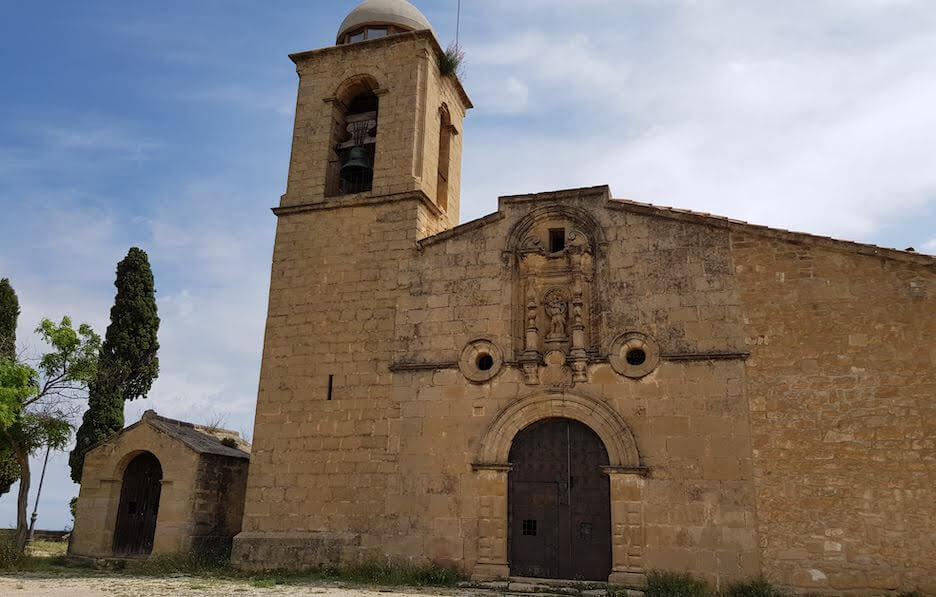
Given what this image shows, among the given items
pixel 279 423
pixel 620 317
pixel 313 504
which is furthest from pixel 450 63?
pixel 313 504

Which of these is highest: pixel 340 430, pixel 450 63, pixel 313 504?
pixel 450 63

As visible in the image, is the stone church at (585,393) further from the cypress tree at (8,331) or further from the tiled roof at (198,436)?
the cypress tree at (8,331)

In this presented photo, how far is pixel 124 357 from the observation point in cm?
1994

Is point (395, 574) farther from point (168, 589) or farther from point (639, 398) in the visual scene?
point (639, 398)

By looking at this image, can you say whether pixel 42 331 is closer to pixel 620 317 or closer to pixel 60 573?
pixel 60 573

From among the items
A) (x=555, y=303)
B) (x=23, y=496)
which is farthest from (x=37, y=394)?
(x=555, y=303)

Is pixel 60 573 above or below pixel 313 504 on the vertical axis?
below

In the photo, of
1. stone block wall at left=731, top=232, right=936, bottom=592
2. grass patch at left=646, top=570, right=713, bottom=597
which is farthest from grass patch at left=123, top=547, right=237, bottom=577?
stone block wall at left=731, top=232, right=936, bottom=592

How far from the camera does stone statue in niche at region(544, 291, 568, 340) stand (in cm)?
1250

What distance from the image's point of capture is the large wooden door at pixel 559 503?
37.4 ft

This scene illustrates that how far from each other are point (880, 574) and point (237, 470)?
1166cm

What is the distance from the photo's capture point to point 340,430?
13133 mm

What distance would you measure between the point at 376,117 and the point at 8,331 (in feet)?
40.0

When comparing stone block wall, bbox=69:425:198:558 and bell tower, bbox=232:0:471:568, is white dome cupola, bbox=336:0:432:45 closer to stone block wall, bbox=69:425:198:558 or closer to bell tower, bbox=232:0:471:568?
bell tower, bbox=232:0:471:568
